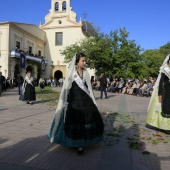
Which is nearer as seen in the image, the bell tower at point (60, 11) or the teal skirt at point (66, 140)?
the teal skirt at point (66, 140)

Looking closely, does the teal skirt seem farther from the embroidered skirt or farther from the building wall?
the building wall

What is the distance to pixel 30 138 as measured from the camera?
193 inches

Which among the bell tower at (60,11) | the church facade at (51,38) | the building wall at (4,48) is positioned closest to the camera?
the building wall at (4,48)

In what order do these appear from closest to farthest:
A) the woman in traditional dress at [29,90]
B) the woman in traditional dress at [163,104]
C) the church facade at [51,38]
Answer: the woman in traditional dress at [163,104]
the woman in traditional dress at [29,90]
the church facade at [51,38]

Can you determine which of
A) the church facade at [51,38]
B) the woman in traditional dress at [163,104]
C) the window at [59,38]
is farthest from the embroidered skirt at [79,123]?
the window at [59,38]

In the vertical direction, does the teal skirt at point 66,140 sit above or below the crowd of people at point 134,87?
below

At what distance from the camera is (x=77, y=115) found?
13.0 ft

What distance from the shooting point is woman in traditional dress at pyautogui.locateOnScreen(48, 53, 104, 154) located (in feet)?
12.9

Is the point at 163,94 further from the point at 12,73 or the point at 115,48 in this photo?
the point at 12,73

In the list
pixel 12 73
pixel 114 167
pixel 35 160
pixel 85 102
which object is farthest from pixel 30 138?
pixel 12 73

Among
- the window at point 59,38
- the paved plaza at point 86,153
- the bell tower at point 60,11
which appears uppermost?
the bell tower at point 60,11

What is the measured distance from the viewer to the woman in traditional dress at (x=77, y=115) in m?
3.93

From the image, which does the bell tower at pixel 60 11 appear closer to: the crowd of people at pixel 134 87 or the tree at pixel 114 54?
the tree at pixel 114 54

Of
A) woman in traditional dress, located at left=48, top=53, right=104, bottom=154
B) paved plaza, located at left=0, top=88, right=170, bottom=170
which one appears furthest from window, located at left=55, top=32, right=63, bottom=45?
woman in traditional dress, located at left=48, top=53, right=104, bottom=154
